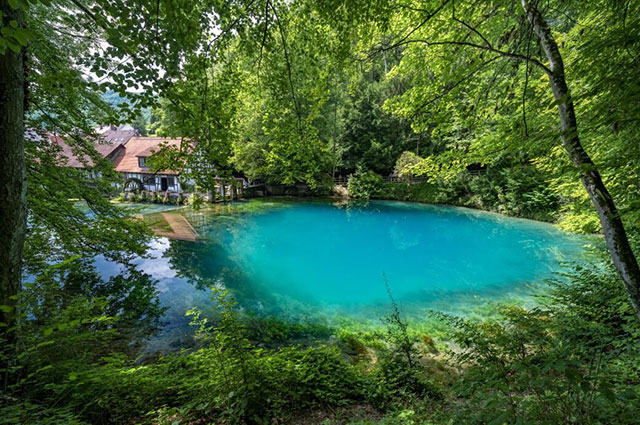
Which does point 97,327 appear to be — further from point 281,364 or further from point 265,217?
point 265,217

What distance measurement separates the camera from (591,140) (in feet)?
14.7

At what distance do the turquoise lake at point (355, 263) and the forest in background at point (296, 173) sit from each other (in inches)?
61.1

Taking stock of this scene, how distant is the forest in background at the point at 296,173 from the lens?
2.23m

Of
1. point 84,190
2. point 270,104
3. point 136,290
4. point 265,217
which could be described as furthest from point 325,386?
point 265,217

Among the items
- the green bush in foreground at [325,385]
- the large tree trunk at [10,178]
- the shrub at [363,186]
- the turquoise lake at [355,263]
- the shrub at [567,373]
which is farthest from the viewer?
the shrub at [363,186]

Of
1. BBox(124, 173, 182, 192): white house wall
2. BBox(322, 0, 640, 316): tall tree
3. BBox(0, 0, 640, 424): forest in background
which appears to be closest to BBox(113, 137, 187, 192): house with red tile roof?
BBox(124, 173, 182, 192): white house wall

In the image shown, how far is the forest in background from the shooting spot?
2.23 metres

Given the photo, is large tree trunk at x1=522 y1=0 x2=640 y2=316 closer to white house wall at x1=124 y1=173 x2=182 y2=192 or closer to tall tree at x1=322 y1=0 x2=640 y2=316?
tall tree at x1=322 y1=0 x2=640 y2=316

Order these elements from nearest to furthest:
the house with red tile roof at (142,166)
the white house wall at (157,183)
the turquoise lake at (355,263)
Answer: the turquoise lake at (355,263)
the white house wall at (157,183)
the house with red tile roof at (142,166)

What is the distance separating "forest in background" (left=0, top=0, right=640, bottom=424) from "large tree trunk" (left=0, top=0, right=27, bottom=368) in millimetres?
16

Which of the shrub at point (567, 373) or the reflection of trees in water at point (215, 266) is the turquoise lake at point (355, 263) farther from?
the shrub at point (567, 373)

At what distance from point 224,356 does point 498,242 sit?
15.2 meters

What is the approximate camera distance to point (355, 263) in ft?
38.7

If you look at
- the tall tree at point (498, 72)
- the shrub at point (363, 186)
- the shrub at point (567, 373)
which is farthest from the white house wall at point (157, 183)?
the shrub at point (567, 373)
